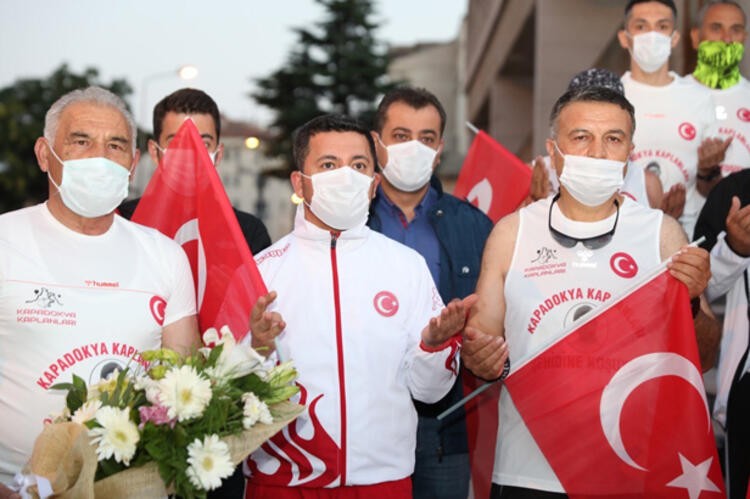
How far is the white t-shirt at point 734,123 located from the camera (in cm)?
685

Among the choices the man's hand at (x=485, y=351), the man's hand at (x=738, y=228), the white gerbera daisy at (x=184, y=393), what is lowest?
the white gerbera daisy at (x=184, y=393)

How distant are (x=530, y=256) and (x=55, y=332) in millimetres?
2018

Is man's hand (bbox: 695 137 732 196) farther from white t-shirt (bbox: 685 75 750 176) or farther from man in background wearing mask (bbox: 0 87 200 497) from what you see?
man in background wearing mask (bbox: 0 87 200 497)

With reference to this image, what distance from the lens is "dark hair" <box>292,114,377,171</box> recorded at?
4.93 m

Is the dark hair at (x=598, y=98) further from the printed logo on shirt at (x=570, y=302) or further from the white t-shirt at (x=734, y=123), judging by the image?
the white t-shirt at (x=734, y=123)

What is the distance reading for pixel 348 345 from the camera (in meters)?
4.42

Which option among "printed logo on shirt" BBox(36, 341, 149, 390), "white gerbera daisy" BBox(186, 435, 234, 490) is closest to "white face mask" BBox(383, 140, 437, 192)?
"printed logo on shirt" BBox(36, 341, 149, 390)

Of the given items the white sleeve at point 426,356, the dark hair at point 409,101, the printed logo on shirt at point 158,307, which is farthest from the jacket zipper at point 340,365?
the dark hair at point 409,101

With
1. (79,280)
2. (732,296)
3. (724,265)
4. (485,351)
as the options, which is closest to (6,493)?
(79,280)

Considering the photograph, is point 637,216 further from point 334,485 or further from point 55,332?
point 55,332

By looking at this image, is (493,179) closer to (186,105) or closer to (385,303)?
(186,105)

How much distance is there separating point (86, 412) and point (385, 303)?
152 centimetres

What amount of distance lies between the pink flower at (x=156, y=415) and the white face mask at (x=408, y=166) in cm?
269

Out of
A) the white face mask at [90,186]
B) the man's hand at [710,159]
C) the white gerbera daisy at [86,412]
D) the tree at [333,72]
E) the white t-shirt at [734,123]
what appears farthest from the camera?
the tree at [333,72]
